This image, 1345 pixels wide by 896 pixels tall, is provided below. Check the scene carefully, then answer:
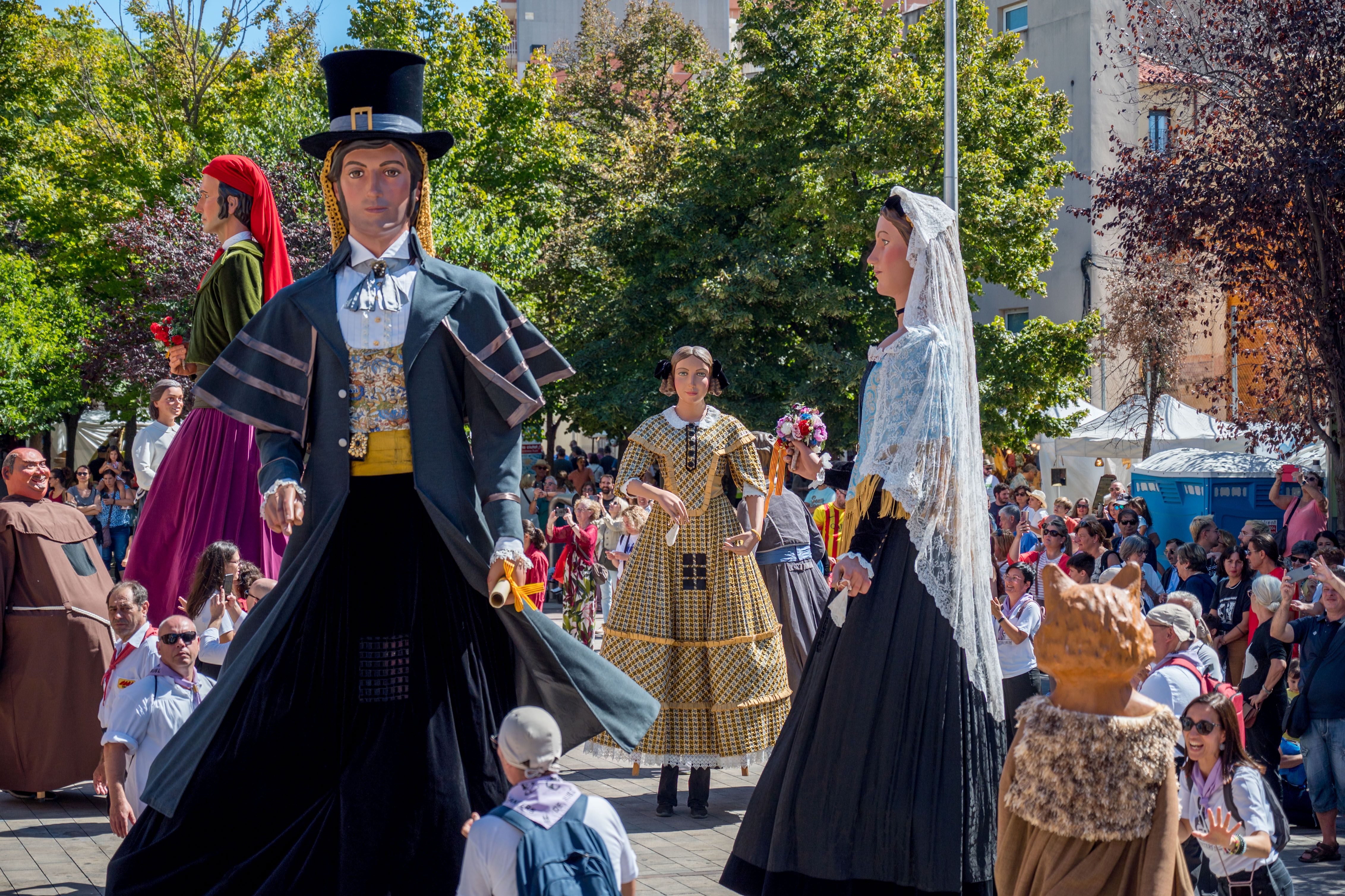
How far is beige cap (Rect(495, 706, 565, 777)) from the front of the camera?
10.8 ft

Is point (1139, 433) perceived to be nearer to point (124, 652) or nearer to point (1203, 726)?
point (1203, 726)

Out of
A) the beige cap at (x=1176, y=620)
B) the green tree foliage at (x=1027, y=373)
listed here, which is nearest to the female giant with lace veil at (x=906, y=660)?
the beige cap at (x=1176, y=620)

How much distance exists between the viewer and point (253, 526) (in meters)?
5.85

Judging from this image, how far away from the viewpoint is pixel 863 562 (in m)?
4.76

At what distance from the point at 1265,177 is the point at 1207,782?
728cm

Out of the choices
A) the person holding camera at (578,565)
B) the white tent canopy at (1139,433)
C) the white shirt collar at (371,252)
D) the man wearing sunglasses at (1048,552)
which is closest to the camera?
the white shirt collar at (371,252)

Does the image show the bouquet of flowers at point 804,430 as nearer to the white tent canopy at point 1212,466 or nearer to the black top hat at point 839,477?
the black top hat at point 839,477

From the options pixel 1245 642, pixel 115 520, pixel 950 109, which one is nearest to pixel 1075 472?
pixel 950 109

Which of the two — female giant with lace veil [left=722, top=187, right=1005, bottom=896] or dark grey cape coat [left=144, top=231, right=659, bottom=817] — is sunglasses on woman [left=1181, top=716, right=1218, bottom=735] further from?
dark grey cape coat [left=144, top=231, right=659, bottom=817]

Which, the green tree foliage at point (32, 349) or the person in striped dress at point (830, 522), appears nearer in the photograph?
the person in striped dress at point (830, 522)

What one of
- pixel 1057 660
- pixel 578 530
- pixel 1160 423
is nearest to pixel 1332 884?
pixel 1057 660

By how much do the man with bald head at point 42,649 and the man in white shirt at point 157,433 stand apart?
68 centimetres

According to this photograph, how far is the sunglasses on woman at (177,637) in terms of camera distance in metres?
5.80

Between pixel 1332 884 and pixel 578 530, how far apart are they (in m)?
9.78
